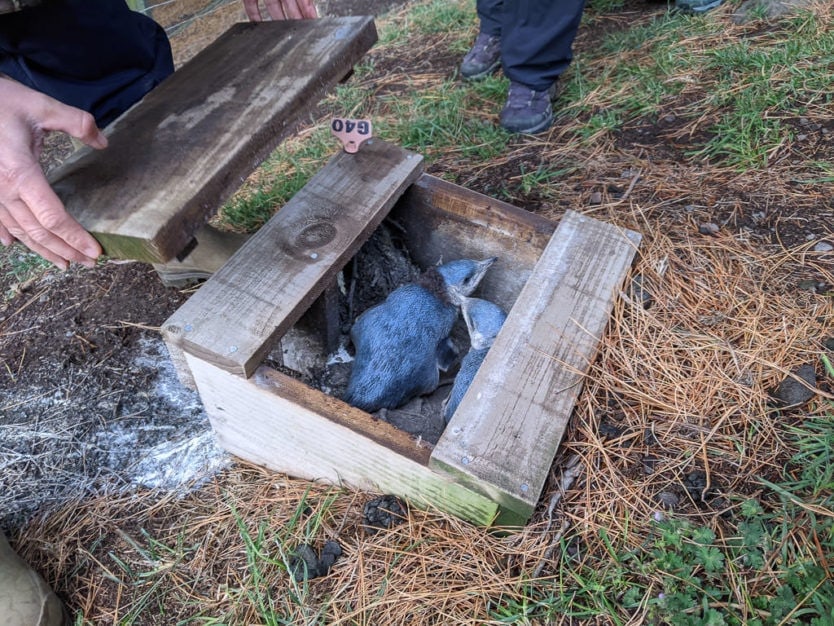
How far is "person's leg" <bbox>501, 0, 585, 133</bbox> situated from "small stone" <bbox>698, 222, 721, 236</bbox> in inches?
41.7

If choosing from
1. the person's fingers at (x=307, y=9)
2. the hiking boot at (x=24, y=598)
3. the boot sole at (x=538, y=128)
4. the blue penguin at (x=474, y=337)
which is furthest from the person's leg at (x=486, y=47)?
the hiking boot at (x=24, y=598)

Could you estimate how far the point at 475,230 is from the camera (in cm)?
198

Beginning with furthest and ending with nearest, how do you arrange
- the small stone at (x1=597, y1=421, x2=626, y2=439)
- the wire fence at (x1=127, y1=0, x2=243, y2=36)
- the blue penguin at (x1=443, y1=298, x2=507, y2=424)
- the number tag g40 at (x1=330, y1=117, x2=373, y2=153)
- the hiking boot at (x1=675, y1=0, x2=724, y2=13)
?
the wire fence at (x1=127, y1=0, x2=243, y2=36)
the hiking boot at (x1=675, y1=0, x2=724, y2=13)
the number tag g40 at (x1=330, y1=117, x2=373, y2=153)
the blue penguin at (x1=443, y1=298, x2=507, y2=424)
the small stone at (x1=597, y1=421, x2=626, y2=439)

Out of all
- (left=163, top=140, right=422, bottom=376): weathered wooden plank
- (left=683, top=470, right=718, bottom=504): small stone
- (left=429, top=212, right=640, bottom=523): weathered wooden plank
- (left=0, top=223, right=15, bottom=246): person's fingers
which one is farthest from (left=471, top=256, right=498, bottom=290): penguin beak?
(left=0, top=223, right=15, bottom=246): person's fingers

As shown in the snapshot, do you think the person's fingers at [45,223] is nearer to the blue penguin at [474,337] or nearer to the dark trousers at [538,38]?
the blue penguin at [474,337]

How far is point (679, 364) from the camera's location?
1576 mm

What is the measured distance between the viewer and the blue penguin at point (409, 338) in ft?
5.74

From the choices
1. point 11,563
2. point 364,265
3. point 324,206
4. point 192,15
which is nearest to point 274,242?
point 324,206

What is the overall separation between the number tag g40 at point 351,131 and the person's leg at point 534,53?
1.05m

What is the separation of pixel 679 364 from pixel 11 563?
1.79 meters

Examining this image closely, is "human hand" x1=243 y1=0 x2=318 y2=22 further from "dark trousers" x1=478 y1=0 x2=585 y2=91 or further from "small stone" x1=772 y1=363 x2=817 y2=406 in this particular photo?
"small stone" x1=772 y1=363 x2=817 y2=406

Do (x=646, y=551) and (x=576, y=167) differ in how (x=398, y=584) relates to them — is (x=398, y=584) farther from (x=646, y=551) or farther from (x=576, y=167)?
(x=576, y=167)

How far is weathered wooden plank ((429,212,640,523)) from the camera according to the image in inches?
52.1

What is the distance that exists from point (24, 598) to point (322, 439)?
820 millimetres
